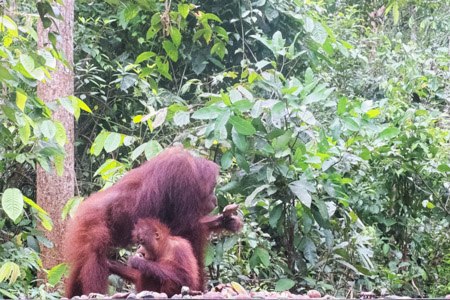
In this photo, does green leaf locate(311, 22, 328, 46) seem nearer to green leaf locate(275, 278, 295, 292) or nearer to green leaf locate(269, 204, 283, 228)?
green leaf locate(269, 204, 283, 228)

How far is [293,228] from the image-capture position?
8.37 feet

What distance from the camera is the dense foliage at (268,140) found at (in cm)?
233

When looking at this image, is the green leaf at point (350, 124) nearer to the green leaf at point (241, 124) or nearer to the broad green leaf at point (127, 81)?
the green leaf at point (241, 124)

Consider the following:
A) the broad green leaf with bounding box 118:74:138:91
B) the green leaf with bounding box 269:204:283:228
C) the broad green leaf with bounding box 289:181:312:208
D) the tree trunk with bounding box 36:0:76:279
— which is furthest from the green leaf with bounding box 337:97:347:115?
the broad green leaf with bounding box 118:74:138:91

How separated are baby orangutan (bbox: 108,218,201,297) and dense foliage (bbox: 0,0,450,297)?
0.46m

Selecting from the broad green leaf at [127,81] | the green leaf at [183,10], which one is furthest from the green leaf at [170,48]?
the broad green leaf at [127,81]

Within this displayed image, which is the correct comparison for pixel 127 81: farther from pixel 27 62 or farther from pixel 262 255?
pixel 262 255

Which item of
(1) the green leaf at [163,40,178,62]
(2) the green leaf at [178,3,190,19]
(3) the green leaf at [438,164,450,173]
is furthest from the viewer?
(1) the green leaf at [163,40,178,62]

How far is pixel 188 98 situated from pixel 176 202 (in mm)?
2438

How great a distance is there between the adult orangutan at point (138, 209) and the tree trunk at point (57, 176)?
1.23 meters

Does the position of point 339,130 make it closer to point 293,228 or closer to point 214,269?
point 293,228

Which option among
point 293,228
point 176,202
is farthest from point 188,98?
point 176,202

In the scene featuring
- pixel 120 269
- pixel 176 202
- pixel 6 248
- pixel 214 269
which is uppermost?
pixel 176 202

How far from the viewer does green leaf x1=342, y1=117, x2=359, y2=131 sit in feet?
7.57
